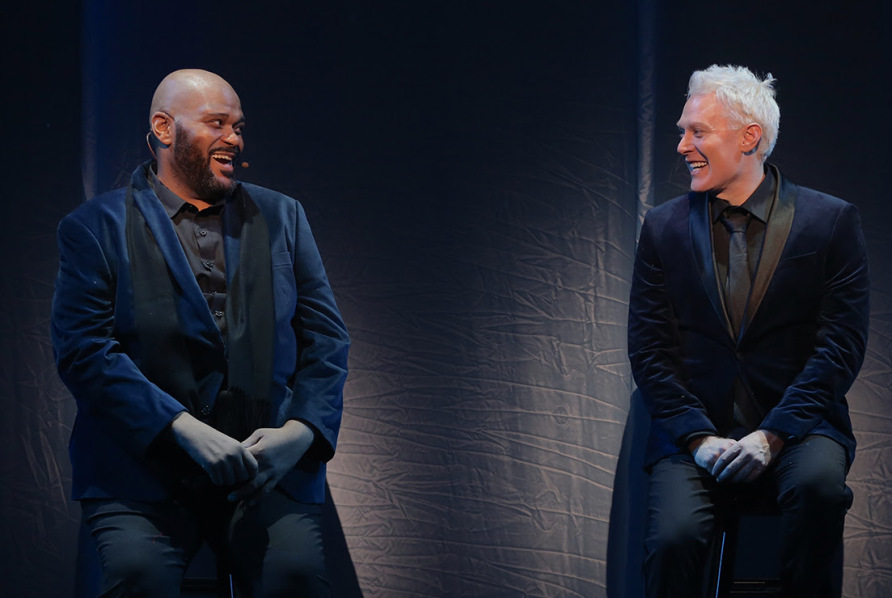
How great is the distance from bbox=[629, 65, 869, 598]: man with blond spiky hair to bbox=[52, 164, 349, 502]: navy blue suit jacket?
91cm

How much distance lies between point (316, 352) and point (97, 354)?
562mm

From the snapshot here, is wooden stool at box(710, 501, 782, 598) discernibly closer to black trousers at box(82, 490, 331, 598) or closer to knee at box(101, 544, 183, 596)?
black trousers at box(82, 490, 331, 598)

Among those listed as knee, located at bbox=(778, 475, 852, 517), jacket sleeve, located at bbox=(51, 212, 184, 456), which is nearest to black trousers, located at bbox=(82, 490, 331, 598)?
jacket sleeve, located at bbox=(51, 212, 184, 456)

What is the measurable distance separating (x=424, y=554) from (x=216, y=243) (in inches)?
51.2

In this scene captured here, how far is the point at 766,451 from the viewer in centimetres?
280

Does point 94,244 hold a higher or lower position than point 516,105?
lower

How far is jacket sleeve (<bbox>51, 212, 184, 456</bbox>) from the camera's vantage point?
2.63 m

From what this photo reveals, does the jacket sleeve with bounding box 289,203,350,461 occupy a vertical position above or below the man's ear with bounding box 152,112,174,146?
below

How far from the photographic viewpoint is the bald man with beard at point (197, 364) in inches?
104

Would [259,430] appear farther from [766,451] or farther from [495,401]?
[766,451]

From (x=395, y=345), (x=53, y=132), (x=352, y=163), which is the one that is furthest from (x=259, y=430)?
(x=53, y=132)

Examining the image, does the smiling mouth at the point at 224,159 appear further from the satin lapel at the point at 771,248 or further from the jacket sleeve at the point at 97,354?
the satin lapel at the point at 771,248

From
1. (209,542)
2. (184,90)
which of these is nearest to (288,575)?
(209,542)

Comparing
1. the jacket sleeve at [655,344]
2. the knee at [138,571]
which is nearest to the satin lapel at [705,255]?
the jacket sleeve at [655,344]
